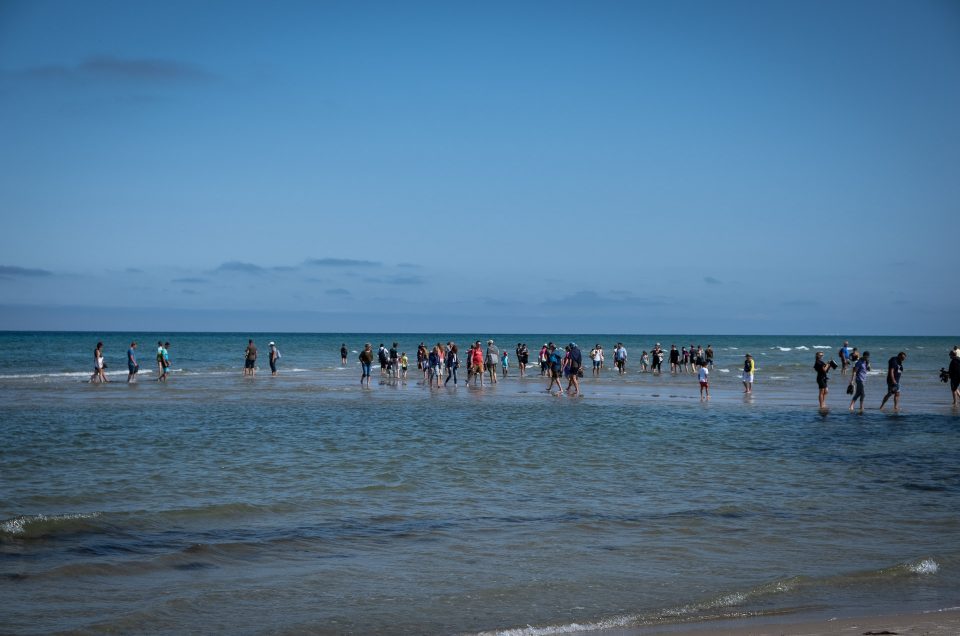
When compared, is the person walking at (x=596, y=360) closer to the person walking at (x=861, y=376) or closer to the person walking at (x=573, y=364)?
the person walking at (x=573, y=364)

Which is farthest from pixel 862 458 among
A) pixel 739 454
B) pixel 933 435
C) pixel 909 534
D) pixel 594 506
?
pixel 594 506

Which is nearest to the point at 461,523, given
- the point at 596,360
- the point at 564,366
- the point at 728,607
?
the point at 728,607

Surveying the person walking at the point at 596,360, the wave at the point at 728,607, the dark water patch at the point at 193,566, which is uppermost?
the person walking at the point at 596,360

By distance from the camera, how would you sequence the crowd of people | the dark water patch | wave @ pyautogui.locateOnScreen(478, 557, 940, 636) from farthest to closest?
the crowd of people → the dark water patch → wave @ pyautogui.locateOnScreen(478, 557, 940, 636)

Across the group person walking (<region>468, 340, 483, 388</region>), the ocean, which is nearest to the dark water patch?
the ocean

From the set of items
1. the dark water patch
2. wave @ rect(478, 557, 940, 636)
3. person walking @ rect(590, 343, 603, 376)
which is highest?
person walking @ rect(590, 343, 603, 376)

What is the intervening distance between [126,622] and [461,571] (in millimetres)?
3149

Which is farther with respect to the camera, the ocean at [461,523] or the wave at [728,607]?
the ocean at [461,523]

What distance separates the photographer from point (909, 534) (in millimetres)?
9695

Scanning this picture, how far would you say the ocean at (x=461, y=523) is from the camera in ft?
23.5

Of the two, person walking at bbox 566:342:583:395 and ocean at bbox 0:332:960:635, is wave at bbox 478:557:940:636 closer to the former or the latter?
ocean at bbox 0:332:960:635

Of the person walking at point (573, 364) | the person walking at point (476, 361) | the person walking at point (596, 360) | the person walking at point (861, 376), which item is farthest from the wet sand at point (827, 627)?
the person walking at point (596, 360)

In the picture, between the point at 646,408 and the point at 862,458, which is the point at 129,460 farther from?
the point at 646,408

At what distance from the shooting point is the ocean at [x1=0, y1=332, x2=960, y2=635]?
715 centimetres
